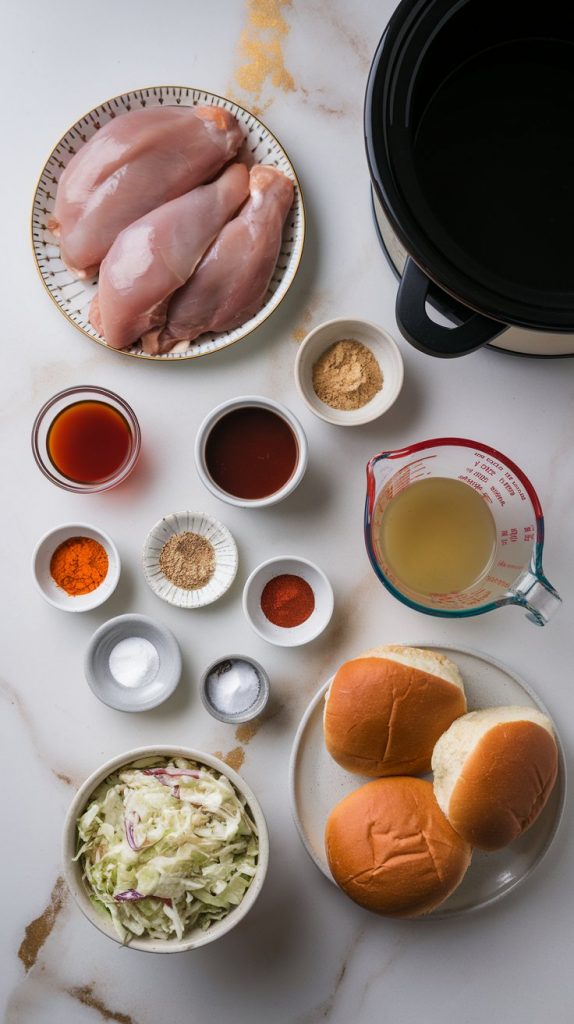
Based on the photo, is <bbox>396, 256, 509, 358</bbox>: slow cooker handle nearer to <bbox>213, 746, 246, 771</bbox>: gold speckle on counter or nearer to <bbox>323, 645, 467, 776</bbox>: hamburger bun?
<bbox>323, 645, 467, 776</bbox>: hamburger bun

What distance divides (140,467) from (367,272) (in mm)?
635

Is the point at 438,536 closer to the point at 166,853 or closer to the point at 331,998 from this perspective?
the point at 166,853

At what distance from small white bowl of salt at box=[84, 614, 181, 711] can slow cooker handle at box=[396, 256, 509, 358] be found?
0.79 m

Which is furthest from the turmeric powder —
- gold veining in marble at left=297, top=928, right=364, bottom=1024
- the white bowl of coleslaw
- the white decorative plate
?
gold veining in marble at left=297, top=928, right=364, bottom=1024

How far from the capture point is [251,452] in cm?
168

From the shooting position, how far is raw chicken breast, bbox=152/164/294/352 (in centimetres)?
164

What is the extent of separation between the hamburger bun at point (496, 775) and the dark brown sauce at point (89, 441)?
87 cm

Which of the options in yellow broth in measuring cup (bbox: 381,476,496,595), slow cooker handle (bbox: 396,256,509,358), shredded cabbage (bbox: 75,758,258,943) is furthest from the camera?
yellow broth in measuring cup (bbox: 381,476,496,595)

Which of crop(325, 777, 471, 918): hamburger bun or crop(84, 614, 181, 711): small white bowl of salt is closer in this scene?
crop(325, 777, 471, 918): hamburger bun

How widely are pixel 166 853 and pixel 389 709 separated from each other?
0.48m

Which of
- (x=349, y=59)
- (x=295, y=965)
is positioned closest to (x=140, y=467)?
(x=349, y=59)

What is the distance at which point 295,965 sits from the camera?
1.69 meters

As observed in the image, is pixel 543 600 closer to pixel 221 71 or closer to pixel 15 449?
pixel 15 449

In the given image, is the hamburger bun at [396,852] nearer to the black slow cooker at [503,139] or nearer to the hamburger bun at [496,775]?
the hamburger bun at [496,775]
